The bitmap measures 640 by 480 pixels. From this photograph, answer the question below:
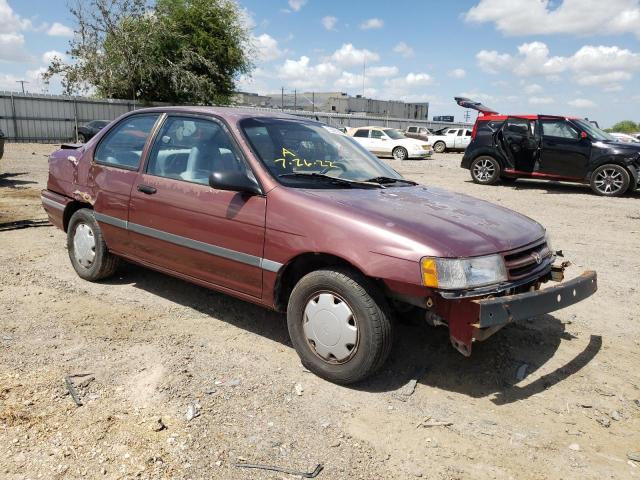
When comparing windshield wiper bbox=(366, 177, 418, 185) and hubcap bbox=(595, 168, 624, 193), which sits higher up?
windshield wiper bbox=(366, 177, 418, 185)

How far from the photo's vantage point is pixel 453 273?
112 inches

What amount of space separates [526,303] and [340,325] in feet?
3.46

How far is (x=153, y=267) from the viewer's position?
4250 mm

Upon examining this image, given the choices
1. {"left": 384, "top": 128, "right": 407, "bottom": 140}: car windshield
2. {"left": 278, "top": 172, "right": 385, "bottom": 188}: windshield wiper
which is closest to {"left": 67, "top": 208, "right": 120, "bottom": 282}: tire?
{"left": 278, "top": 172, "right": 385, "bottom": 188}: windshield wiper

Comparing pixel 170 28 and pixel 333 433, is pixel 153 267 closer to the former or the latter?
pixel 333 433

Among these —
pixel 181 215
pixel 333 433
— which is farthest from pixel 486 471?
pixel 181 215

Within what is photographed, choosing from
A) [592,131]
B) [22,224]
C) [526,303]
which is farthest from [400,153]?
[526,303]

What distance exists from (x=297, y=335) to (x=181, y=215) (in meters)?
1.25

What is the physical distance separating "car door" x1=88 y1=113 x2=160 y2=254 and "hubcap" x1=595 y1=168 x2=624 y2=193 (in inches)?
441

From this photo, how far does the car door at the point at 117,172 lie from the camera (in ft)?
14.2

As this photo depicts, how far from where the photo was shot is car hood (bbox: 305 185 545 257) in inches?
115

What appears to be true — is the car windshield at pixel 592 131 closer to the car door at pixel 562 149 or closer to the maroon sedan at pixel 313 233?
the car door at pixel 562 149

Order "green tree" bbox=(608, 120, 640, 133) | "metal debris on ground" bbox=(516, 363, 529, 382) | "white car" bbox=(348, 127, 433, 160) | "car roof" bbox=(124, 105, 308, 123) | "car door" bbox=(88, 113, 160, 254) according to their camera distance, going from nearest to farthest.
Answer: "metal debris on ground" bbox=(516, 363, 529, 382)
"car roof" bbox=(124, 105, 308, 123)
"car door" bbox=(88, 113, 160, 254)
"white car" bbox=(348, 127, 433, 160)
"green tree" bbox=(608, 120, 640, 133)

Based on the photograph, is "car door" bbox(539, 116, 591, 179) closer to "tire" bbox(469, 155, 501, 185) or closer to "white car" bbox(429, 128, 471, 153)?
"tire" bbox(469, 155, 501, 185)
